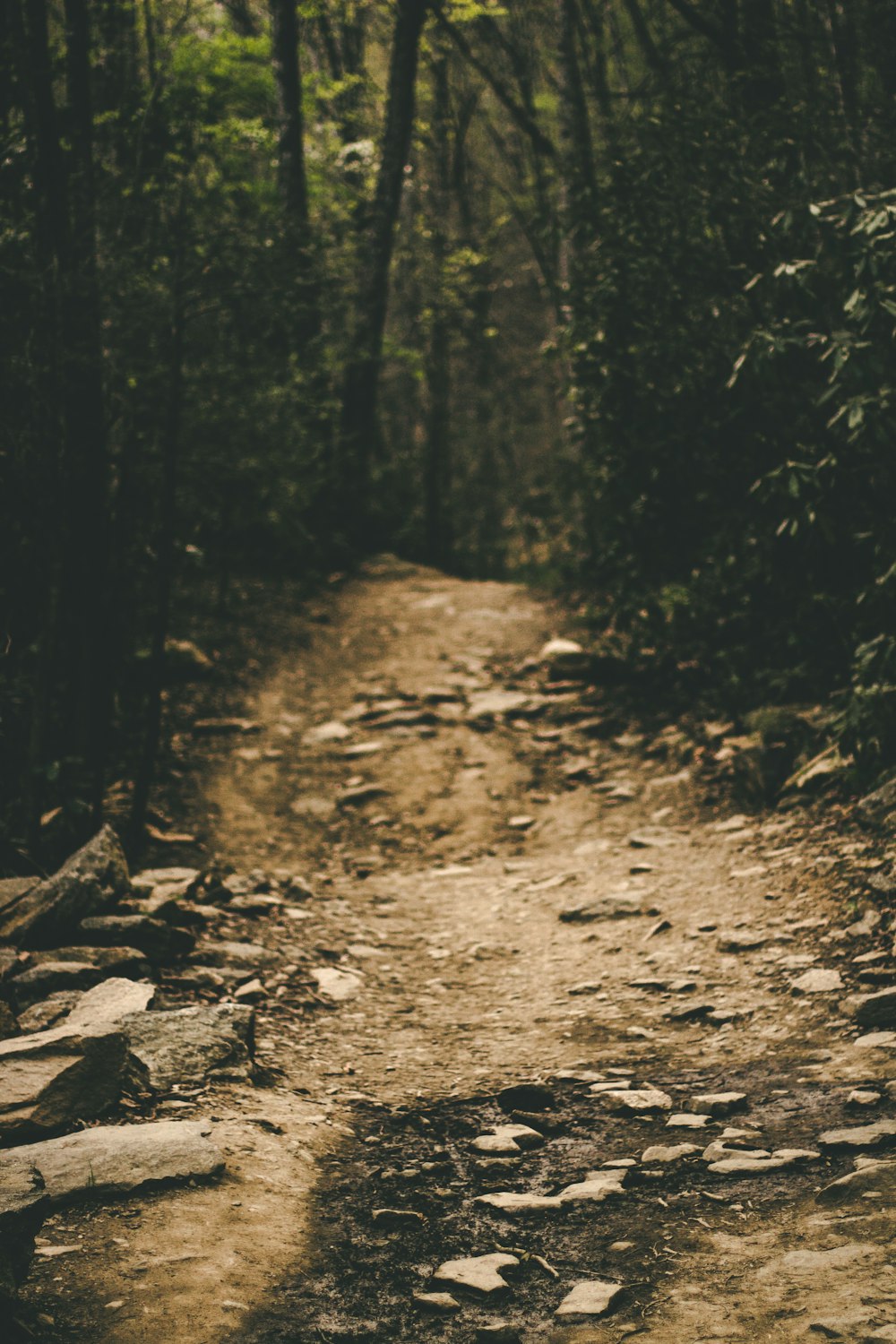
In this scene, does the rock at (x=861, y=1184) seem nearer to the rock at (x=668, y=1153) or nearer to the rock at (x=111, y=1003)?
A: the rock at (x=668, y=1153)

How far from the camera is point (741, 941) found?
442 centimetres

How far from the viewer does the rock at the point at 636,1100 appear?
3.23 metres

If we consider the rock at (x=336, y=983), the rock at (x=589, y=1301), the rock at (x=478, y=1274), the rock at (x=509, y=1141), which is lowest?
the rock at (x=336, y=983)

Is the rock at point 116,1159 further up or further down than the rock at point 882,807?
further down

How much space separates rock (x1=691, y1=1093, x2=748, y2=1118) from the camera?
10.3ft

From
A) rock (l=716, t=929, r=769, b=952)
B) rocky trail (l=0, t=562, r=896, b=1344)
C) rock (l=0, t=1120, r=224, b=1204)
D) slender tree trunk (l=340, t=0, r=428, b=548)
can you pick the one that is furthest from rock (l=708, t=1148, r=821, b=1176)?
slender tree trunk (l=340, t=0, r=428, b=548)

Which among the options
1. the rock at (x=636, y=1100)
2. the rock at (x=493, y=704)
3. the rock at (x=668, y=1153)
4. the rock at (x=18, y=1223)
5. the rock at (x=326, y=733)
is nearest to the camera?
the rock at (x=18, y=1223)

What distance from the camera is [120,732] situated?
23.3ft

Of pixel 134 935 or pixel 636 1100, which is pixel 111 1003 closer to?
pixel 134 935

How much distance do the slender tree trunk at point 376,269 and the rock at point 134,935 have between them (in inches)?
364

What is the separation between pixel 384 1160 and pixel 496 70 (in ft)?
63.9

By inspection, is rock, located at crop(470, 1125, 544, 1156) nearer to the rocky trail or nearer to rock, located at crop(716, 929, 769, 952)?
the rocky trail

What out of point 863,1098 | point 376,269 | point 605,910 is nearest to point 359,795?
point 605,910

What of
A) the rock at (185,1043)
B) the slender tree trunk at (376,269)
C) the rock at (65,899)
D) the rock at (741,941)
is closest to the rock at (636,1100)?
the rock at (741,941)
